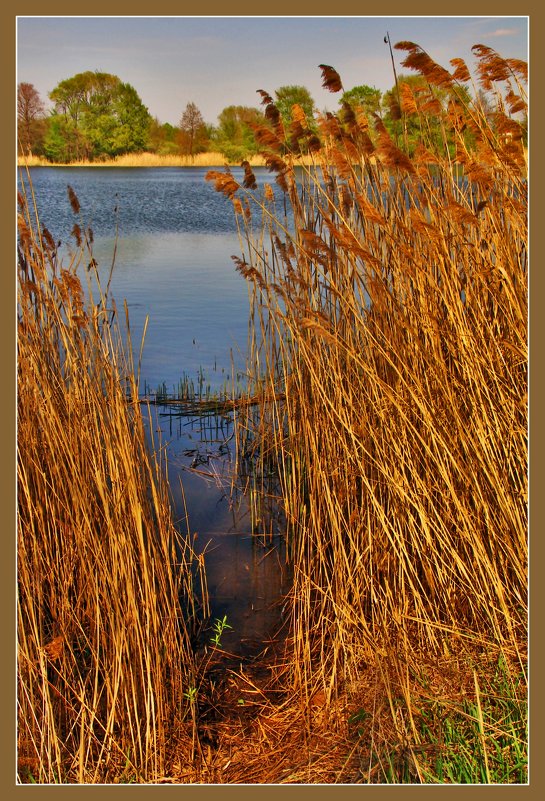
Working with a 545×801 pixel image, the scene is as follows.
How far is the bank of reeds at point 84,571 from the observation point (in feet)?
7.27

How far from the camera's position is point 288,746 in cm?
231

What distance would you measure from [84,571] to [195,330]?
4.84 meters

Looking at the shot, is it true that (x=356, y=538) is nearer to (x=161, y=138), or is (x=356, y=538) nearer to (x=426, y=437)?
(x=426, y=437)

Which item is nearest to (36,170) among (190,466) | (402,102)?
(190,466)

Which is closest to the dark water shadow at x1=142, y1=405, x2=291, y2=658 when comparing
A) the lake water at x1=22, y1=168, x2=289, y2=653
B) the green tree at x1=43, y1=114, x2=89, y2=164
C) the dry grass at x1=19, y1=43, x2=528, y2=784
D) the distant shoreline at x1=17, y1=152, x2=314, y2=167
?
the lake water at x1=22, y1=168, x2=289, y2=653

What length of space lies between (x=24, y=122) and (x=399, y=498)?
1973 millimetres

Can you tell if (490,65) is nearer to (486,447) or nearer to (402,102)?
(402,102)

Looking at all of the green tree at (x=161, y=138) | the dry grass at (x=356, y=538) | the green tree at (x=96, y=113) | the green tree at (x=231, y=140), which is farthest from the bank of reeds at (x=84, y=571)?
the green tree at (x=161, y=138)

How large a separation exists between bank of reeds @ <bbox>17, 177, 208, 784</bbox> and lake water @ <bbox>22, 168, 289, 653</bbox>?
0.41 metres

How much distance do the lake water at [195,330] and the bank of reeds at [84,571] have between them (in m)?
0.41

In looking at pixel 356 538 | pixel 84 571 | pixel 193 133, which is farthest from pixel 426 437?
pixel 193 133

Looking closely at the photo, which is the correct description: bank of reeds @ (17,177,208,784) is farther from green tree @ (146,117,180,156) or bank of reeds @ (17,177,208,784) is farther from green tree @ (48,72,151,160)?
green tree @ (146,117,180,156)

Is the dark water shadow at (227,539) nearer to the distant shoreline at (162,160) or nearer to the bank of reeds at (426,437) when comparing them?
the bank of reeds at (426,437)

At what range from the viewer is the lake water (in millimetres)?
3314
